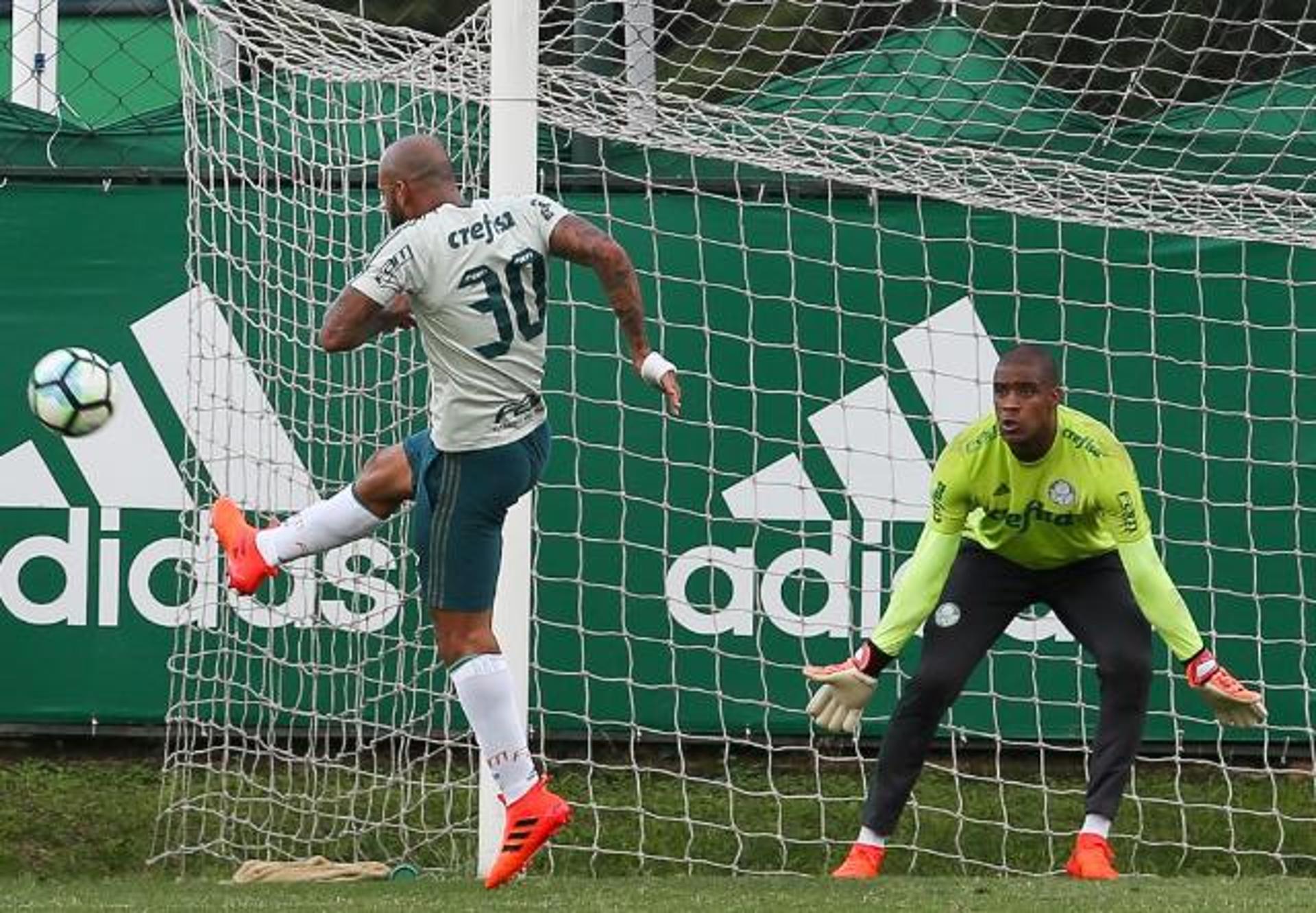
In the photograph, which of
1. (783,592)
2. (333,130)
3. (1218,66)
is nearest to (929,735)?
(783,592)

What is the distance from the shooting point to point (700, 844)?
9.23m

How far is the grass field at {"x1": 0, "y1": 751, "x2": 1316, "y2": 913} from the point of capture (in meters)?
7.55

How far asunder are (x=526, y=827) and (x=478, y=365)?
50.5 inches

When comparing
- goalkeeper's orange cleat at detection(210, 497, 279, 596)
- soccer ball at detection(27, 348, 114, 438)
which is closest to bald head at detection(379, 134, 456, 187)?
goalkeeper's orange cleat at detection(210, 497, 279, 596)

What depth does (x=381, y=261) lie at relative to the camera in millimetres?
7070

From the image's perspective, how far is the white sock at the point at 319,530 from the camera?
7.64m

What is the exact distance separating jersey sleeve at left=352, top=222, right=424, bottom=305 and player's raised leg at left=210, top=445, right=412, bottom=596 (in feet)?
2.14

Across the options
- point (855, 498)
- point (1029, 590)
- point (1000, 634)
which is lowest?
point (1000, 634)

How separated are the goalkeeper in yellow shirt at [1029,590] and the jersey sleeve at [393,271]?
5.62ft

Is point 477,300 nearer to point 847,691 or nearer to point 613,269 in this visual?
point 613,269

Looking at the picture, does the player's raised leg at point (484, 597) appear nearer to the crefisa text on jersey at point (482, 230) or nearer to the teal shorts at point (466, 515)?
the teal shorts at point (466, 515)

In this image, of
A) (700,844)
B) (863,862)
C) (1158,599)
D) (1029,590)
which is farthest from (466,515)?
(700,844)

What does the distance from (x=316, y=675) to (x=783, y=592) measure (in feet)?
5.65

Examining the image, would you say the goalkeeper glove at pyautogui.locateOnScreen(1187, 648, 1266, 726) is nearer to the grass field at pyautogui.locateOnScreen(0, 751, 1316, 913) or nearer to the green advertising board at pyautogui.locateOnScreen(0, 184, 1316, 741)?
the grass field at pyautogui.locateOnScreen(0, 751, 1316, 913)
